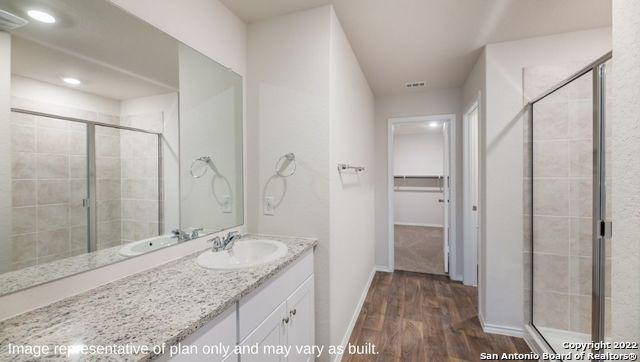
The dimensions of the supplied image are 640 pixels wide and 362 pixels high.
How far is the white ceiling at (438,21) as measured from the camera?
164 centimetres

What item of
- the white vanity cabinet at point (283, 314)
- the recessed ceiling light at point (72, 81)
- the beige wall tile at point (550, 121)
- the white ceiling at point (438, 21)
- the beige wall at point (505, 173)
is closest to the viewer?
the recessed ceiling light at point (72, 81)

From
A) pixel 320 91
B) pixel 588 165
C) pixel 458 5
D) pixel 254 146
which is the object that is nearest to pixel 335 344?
pixel 254 146

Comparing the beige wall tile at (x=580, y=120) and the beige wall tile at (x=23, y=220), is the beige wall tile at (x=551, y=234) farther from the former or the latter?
the beige wall tile at (x=23, y=220)

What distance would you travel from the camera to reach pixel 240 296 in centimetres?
95

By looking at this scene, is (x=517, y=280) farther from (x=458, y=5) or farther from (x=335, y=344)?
(x=458, y=5)

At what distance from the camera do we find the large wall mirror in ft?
2.69

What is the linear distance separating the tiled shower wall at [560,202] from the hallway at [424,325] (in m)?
0.44

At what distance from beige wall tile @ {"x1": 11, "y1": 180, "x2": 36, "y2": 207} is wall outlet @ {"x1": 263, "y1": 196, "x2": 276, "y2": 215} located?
43.8 inches

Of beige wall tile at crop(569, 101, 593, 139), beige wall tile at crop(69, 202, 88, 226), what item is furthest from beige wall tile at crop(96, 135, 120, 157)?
beige wall tile at crop(569, 101, 593, 139)

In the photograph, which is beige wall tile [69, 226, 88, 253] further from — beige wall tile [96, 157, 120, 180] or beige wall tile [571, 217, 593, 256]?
beige wall tile [571, 217, 593, 256]

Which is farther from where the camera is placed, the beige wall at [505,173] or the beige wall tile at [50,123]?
the beige wall at [505,173]

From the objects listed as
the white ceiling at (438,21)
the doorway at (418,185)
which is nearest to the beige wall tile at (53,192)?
the white ceiling at (438,21)

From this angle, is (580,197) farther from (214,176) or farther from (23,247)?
(23,247)

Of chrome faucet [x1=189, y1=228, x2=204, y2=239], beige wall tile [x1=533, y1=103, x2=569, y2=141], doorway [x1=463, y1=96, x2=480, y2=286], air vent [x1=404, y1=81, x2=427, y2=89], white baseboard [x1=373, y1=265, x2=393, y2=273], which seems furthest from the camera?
white baseboard [x1=373, y1=265, x2=393, y2=273]
